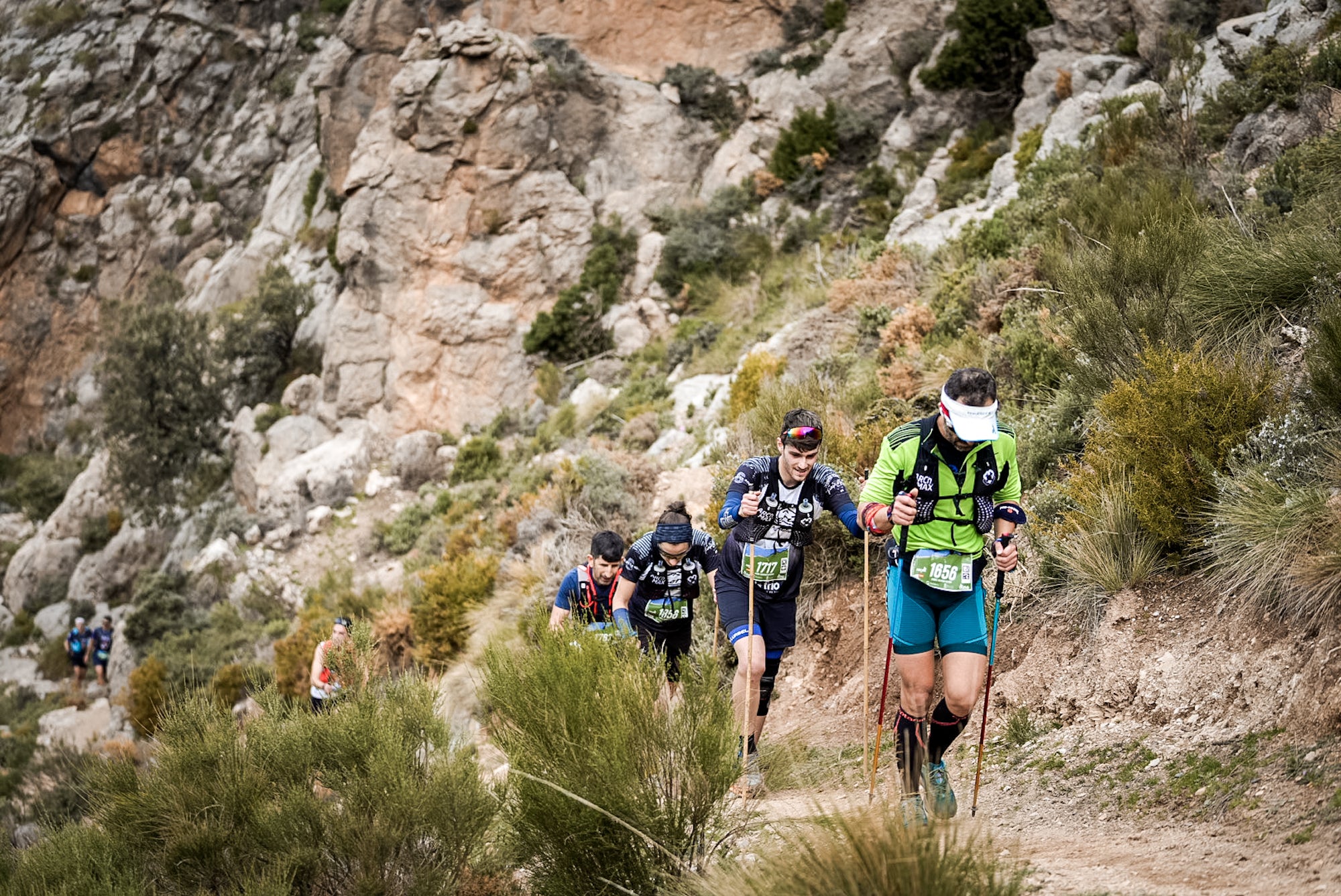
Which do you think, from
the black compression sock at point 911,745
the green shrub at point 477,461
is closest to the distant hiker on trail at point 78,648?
the green shrub at point 477,461

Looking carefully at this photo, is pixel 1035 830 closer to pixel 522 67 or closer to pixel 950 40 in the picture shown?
pixel 950 40

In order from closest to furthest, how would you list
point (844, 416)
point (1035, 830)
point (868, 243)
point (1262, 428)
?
1. point (1035, 830)
2. point (1262, 428)
3. point (844, 416)
4. point (868, 243)

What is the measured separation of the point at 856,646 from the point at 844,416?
9.32ft

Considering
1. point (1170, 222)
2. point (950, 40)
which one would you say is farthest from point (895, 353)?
point (950, 40)

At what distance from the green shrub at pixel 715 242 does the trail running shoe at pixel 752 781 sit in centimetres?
1446

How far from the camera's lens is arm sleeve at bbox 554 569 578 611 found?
6488 millimetres

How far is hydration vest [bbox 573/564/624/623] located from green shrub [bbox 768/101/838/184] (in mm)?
15309

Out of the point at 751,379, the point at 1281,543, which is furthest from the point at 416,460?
the point at 1281,543

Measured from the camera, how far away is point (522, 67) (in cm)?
2134

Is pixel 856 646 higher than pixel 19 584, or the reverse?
pixel 856 646

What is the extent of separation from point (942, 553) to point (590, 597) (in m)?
2.96

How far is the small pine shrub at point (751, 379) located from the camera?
11445mm

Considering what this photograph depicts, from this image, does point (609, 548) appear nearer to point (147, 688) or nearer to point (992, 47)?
point (147, 688)

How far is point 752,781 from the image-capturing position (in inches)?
205
